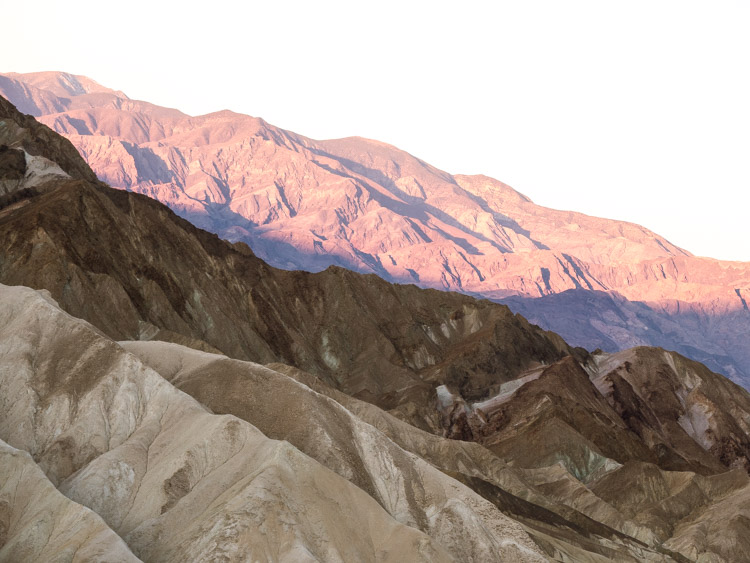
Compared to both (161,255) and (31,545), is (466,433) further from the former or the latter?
(31,545)

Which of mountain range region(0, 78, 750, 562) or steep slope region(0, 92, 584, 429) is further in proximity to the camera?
steep slope region(0, 92, 584, 429)

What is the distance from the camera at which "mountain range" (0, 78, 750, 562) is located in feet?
177

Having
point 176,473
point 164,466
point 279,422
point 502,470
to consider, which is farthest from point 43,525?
point 502,470

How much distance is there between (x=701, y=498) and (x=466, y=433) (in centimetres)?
3989

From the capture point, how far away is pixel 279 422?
67312 mm

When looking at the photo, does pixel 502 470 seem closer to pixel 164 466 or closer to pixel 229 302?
pixel 229 302

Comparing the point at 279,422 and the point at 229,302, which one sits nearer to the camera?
the point at 279,422

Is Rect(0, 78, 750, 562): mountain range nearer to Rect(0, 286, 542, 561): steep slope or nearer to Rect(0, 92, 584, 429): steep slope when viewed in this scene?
Rect(0, 286, 542, 561): steep slope

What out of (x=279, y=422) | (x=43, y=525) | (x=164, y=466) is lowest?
(x=43, y=525)

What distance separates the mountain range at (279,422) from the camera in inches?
2125

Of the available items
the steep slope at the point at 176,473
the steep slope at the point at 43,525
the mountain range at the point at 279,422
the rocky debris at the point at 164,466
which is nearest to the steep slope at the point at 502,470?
the mountain range at the point at 279,422

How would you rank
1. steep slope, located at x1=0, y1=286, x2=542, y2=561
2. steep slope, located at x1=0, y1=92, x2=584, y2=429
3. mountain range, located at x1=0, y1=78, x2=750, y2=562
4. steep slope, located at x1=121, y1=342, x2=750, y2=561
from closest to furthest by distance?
steep slope, located at x1=0, y1=286, x2=542, y2=561 < mountain range, located at x1=0, y1=78, x2=750, y2=562 < steep slope, located at x1=121, y1=342, x2=750, y2=561 < steep slope, located at x1=0, y1=92, x2=584, y2=429

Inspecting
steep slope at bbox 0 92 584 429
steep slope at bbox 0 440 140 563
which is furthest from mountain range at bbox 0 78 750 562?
steep slope at bbox 0 92 584 429

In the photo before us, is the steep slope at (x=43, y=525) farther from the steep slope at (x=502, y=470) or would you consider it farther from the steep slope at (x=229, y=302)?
the steep slope at (x=229, y=302)
